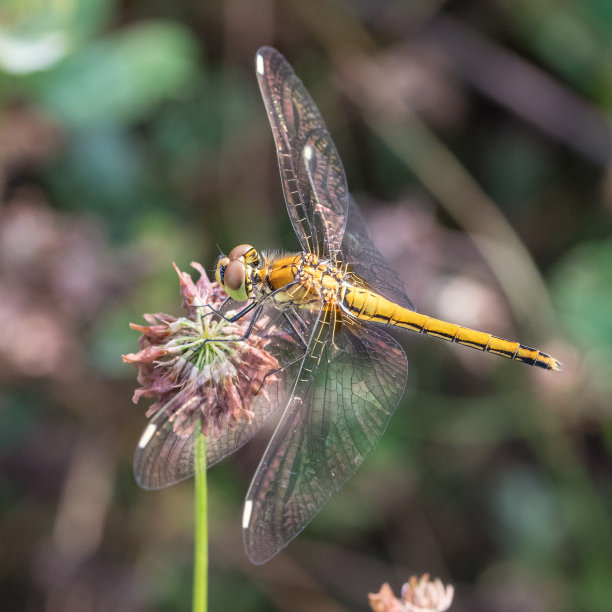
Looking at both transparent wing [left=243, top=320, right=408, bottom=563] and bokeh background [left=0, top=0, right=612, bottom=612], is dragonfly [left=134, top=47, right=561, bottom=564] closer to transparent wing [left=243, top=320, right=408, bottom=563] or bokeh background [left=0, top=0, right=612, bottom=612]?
transparent wing [left=243, top=320, right=408, bottom=563]

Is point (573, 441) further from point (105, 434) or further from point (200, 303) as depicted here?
point (200, 303)

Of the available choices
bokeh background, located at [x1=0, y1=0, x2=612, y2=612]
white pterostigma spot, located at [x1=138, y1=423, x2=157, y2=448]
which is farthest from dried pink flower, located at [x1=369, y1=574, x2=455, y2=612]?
bokeh background, located at [x1=0, y1=0, x2=612, y2=612]

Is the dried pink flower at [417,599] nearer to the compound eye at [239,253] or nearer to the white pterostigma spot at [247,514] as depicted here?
the white pterostigma spot at [247,514]

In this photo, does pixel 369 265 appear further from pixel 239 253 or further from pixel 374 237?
pixel 374 237

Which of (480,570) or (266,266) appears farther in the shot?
(480,570)

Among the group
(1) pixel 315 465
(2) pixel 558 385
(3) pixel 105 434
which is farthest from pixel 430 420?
(1) pixel 315 465
